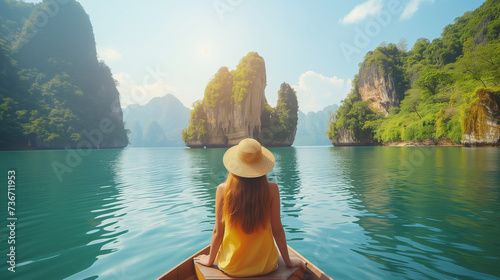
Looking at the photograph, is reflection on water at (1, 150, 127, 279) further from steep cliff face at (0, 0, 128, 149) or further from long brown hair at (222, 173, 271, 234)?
steep cliff face at (0, 0, 128, 149)

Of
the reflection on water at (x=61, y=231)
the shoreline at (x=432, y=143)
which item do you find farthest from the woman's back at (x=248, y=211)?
the shoreline at (x=432, y=143)

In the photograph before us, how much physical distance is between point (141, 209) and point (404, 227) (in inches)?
260

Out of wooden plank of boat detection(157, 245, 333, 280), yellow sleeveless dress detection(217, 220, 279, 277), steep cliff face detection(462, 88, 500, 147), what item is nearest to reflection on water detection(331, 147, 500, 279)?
wooden plank of boat detection(157, 245, 333, 280)

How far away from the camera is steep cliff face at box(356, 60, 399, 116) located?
195ft

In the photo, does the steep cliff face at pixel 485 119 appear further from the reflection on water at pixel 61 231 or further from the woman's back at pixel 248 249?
the reflection on water at pixel 61 231

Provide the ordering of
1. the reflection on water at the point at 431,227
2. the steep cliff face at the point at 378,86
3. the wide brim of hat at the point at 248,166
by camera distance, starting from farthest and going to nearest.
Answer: the steep cliff face at the point at 378,86 → the reflection on water at the point at 431,227 → the wide brim of hat at the point at 248,166

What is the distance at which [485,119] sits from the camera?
2484 centimetres

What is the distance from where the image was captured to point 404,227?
453cm

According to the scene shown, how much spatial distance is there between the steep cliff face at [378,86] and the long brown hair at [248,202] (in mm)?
69801

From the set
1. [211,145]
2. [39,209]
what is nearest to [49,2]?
[211,145]

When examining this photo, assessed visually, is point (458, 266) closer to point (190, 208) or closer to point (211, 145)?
point (190, 208)

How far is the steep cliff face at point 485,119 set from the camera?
79.8ft

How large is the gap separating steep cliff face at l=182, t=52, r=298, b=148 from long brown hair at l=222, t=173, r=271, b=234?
56.9 meters

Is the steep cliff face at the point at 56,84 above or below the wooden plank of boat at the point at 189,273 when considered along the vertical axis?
above
